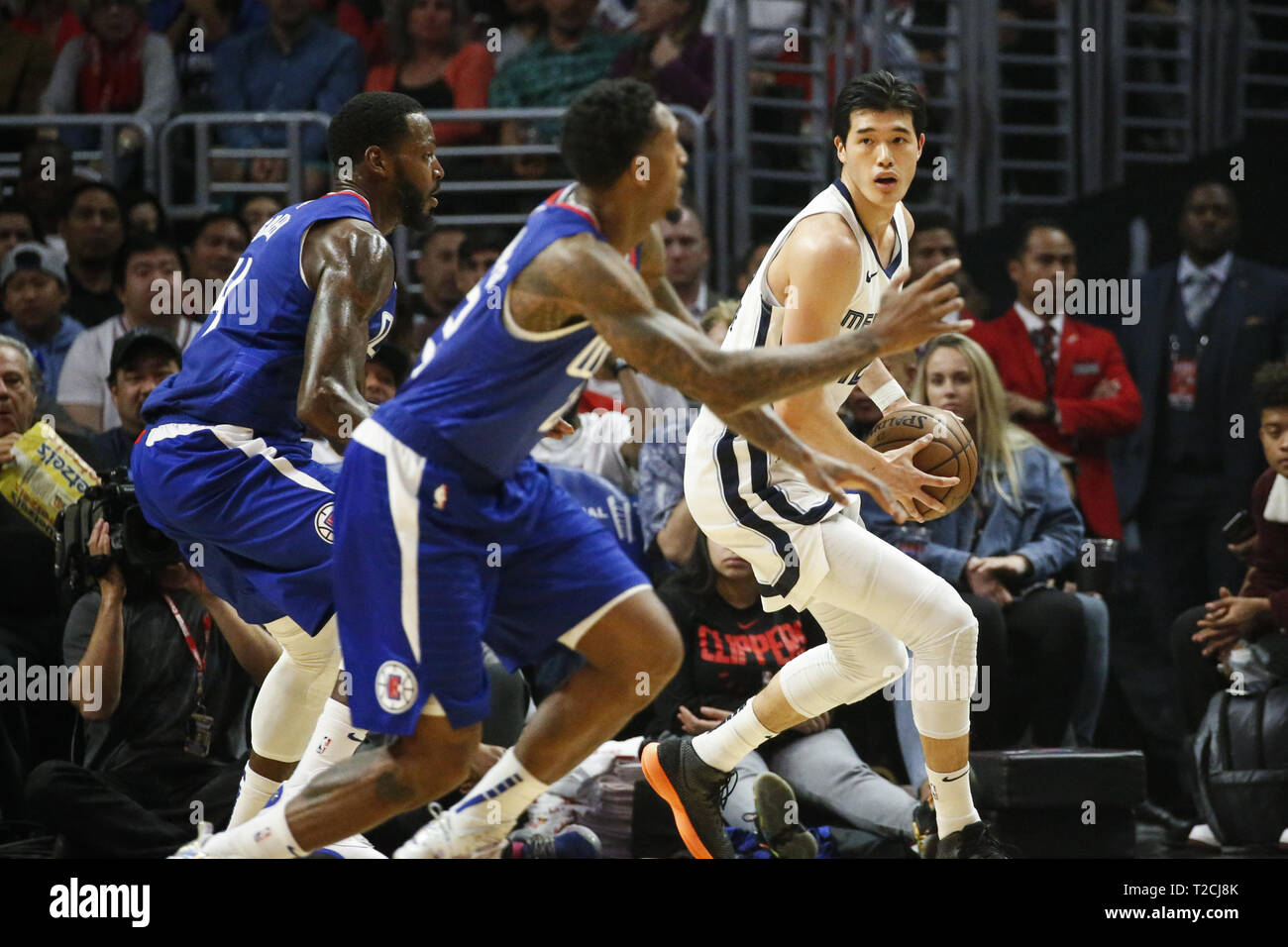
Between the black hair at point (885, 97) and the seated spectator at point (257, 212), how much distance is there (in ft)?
12.4

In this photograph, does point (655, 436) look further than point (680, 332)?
Yes

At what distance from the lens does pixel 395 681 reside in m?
3.48

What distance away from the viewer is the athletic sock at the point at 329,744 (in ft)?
13.8

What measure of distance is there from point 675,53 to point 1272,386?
151 inches

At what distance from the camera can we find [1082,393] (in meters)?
7.18

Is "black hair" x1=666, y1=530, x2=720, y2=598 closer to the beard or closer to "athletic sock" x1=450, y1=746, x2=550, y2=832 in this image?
the beard

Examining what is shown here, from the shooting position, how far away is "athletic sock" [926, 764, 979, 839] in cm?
450

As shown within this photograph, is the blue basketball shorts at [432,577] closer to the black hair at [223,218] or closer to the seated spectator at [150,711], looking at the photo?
the seated spectator at [150,711]

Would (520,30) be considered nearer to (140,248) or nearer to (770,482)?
(140,248)

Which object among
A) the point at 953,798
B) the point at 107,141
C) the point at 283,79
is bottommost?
the point at 953,798

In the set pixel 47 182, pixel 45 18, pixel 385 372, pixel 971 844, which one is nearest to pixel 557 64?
pixel 47 182

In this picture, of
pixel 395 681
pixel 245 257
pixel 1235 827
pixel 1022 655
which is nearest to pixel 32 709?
pixel 245 257

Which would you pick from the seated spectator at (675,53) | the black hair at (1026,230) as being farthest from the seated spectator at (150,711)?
the seated spectator at (675,53)
